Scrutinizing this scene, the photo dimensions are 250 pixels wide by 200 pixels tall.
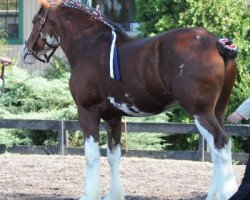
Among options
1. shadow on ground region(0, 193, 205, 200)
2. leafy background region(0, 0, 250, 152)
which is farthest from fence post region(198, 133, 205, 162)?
shadow on ground region(0, 193, 205, 200)

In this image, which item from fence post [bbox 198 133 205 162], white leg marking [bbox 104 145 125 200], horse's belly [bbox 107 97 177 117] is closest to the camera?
horse's belly [bbox 107 97 177 117]

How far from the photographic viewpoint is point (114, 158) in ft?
25.2

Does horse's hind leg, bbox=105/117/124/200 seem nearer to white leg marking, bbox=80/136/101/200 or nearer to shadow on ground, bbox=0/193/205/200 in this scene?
white leg marking, bbox=80/136/101/200

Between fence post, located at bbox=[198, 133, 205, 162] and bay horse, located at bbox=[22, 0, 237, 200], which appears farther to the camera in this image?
fence post, located at bbox=[198, 133, 205, 162]

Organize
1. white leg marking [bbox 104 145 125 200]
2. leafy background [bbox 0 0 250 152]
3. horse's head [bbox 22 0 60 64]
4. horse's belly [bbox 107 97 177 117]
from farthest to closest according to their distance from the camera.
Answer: leafy background [bbox 0 0 250 152] < horse's head [bbox 22 0 60 64] < white leg marking [bbox 104 145 125 200] < horse's belly [bbox 107 97 177 117]

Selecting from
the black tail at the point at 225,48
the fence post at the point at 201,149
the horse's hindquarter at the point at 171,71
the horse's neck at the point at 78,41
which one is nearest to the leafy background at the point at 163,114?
the fence post at the point at 201,149

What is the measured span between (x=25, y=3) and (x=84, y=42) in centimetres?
845

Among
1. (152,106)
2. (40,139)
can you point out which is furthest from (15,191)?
(40,139)

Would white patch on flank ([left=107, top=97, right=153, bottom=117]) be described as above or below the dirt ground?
above

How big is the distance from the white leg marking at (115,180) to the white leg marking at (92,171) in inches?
9.4

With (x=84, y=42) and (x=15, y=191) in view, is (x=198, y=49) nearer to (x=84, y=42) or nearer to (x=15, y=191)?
(x=84, y=42)

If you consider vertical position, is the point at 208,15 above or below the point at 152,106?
above

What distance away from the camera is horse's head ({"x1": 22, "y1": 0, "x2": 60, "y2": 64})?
26.7 ft

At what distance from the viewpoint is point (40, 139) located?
13.0 meters
